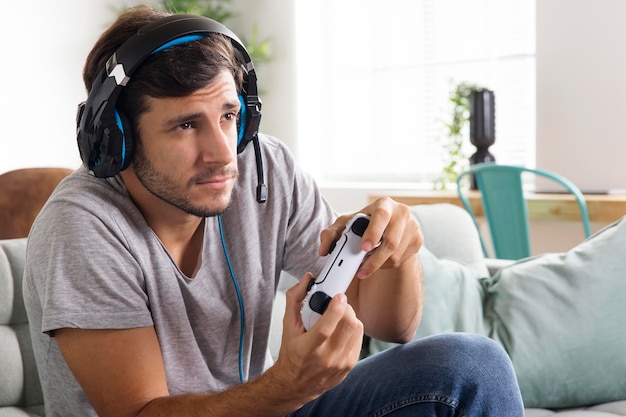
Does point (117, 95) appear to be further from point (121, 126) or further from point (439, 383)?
point (439, 383)

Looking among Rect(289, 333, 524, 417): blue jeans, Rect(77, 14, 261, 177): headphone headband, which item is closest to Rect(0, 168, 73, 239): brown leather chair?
Rect(77, 14, 261, 177): headphone headband

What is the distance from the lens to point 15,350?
1.62m

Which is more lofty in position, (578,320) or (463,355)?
(463,355)

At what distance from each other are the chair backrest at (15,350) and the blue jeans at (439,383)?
0.65m

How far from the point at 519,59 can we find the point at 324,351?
11.5ft

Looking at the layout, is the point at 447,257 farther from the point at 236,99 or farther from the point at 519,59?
the point at 519,59

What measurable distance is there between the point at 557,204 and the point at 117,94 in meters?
2.42

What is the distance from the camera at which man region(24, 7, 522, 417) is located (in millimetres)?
1154

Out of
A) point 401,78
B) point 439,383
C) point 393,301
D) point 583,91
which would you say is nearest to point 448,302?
point 393,301

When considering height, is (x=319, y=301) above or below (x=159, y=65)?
below

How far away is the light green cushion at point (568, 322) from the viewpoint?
6.33 feet

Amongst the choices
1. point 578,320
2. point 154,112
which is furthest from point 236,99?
point 578,320

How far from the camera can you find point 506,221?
3.21 meters

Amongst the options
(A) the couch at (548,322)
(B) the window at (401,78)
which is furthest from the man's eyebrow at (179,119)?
(B) the window at (401,78)
